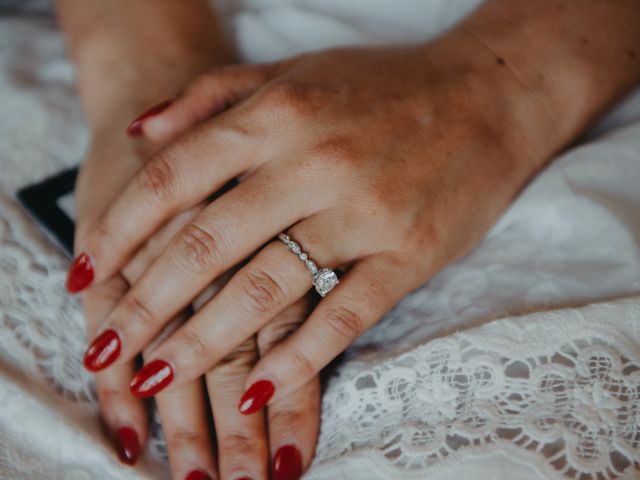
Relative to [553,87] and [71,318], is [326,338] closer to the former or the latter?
[71,318]

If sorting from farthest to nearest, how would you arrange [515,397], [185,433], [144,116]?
[144,116], [185,433], [515,397]

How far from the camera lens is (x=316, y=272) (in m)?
0.69

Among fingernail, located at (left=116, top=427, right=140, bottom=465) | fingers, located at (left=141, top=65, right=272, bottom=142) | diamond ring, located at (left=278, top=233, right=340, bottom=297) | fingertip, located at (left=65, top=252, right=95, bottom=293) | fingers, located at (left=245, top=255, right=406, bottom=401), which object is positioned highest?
fingers, located at (left=141, top=65, right=272, bottom=142)

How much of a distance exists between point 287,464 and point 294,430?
37mm

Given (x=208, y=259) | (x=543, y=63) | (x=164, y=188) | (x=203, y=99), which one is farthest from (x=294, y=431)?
(x=543, y=63)

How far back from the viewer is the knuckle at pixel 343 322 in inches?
26.8

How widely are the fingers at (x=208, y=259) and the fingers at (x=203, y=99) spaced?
17cm

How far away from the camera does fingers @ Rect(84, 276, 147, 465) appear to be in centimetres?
69

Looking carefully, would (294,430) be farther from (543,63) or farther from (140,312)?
(543,63)

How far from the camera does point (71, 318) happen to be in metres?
0.76

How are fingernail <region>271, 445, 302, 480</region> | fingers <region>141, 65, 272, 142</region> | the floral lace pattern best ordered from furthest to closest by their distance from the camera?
fingers <region>141, 65, 272, 142</region>
fingernail <region>271, 445, 302, 480</region>
the floral lace pattern

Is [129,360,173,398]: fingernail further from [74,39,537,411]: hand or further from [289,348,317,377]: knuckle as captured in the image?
[289,348,317,377]: knuckle

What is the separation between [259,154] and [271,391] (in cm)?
28

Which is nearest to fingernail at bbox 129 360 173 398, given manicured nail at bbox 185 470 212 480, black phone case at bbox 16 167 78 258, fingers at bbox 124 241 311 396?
fingers at bbox 124 241 311 396
